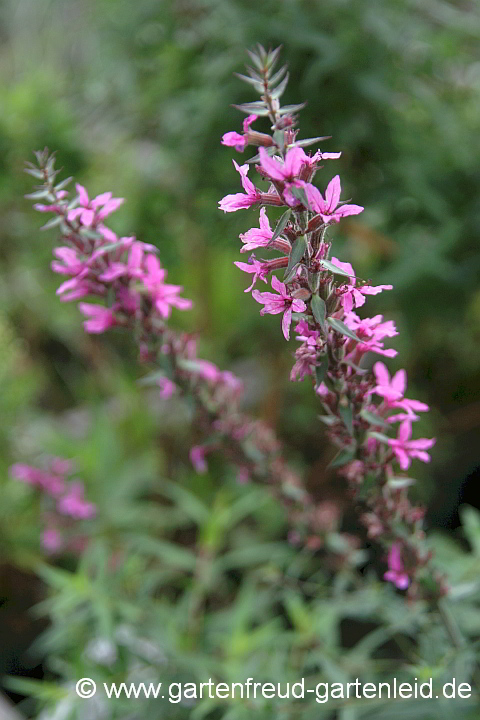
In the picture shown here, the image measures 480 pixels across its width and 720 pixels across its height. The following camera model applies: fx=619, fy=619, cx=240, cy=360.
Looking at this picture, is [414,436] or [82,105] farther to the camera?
[82,105]

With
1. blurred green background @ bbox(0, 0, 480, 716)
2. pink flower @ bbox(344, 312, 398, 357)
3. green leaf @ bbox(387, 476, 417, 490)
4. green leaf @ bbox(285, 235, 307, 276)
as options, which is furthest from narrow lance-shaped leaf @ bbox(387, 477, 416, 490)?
blurred green background @ bbox(0, 0, 480, 716)

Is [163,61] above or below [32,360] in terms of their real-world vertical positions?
above

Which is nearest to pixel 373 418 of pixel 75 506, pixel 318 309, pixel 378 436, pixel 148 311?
pixel 378 436

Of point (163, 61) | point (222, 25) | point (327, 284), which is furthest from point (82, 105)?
point (327, 284)

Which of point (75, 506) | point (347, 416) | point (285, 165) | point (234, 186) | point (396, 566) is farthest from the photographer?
point (234, 186)

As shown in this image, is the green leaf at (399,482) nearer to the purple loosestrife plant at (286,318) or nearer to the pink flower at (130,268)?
the purple loosestrife plant at (286,318)

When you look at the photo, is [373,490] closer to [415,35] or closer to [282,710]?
[282,710]

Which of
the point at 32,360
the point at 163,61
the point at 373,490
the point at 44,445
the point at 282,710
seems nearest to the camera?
the point at 373,490

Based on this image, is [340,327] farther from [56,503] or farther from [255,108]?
[56,503]
